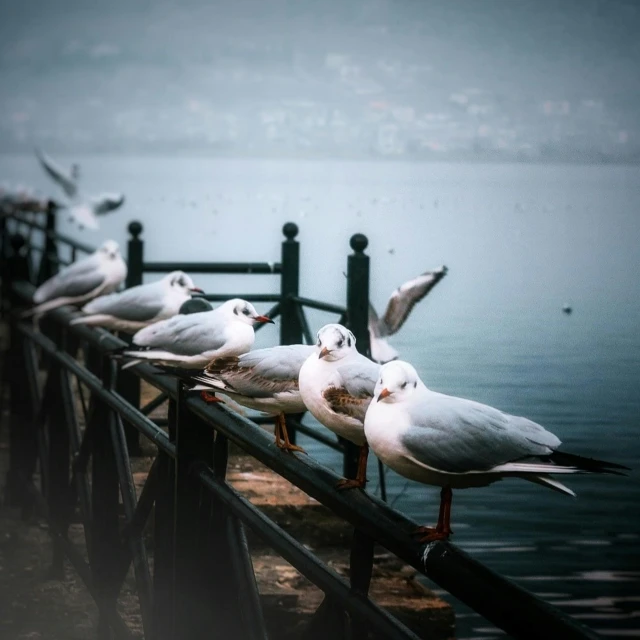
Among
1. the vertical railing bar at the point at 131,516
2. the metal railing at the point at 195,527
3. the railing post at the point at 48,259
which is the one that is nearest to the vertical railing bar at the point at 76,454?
the metal railing at the point at 195,527

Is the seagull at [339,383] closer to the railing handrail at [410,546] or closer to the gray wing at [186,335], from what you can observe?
the railing handrail at [410,546]

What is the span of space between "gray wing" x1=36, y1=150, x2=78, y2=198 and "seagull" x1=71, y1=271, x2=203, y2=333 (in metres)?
5.06

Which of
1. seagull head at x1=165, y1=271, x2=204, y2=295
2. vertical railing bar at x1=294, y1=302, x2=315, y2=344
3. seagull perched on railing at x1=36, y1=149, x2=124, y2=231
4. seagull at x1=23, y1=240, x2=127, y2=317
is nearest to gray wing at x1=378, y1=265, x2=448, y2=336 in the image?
vertical railing bar at x1=294, y1=302, x2=315, y2=344

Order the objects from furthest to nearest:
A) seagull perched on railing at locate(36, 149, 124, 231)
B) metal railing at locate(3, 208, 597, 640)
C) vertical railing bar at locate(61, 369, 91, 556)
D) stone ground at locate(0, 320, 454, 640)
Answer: seagull perched on railing at locate(36, 149, 124, 231) → stone ground at locate(0, 320, 454, 640) → vertical railing bar at locate(61, 369, 91, 556) → metal railing at locate(3, 208, 597, 640)

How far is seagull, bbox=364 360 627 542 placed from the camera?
89 centimetres

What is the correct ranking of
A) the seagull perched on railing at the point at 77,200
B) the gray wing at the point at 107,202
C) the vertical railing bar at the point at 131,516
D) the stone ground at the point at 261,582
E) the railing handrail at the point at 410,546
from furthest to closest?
the gray wing at the point at 107,202 < the seagull perched on railing at the point at 77,200 < the stone ground at the point at 261,582 < the vertical railing bar at the point at 131,516 < the railing handrail at the point at 410,546

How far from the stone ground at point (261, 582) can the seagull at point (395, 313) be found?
0.45 m

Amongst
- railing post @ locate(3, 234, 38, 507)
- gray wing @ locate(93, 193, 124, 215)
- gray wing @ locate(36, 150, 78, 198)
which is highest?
gray wing @ locate(36, 150, 78, 198)

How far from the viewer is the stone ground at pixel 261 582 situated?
77.9 inches

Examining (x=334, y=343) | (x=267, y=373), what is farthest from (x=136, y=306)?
(x=334, y=343)

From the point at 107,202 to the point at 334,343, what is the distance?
7.10 m

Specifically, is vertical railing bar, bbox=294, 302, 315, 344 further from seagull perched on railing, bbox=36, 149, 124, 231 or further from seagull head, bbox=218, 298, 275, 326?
seagull perched on railing, bbox=36, 149, 124, 231

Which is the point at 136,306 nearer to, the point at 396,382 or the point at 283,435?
the point at 283,435

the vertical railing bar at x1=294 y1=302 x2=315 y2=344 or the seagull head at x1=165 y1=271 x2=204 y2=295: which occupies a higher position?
the seagull head at x1=165 y1=271 x2=204 y2=295
